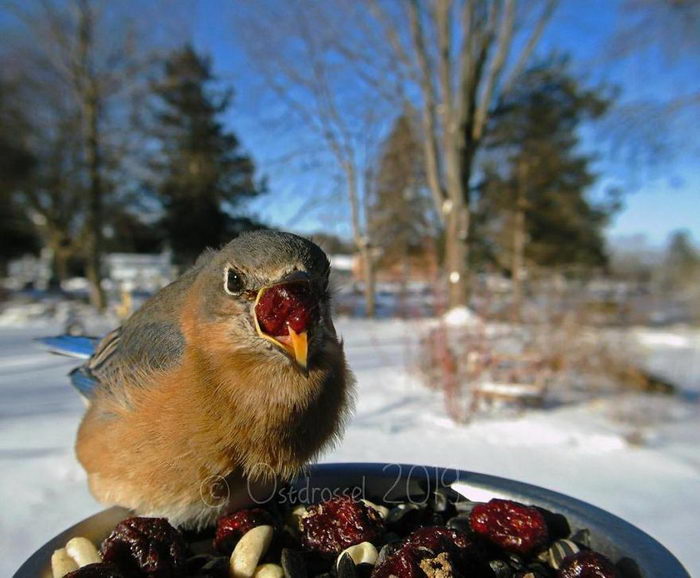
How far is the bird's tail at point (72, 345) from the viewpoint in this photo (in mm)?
2453

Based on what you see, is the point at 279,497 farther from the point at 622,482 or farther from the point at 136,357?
the point at 622,482

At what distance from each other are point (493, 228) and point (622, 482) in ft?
62.1

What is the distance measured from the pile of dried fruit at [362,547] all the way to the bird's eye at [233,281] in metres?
0.63

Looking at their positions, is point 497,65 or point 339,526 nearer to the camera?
point 339,526

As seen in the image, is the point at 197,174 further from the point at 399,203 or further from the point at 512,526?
the point at 512,526

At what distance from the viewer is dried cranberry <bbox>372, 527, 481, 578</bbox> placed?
102cm

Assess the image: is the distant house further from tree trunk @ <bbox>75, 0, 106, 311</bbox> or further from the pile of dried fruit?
the pile of dried fruit

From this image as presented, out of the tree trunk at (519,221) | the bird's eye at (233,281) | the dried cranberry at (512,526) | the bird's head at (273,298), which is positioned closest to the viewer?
the dried cranberry at (512,526)

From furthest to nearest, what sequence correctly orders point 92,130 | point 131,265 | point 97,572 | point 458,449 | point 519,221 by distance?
1. point 131,265
2. point 519,221
3. point 92,130
4. point 458,449
5. point 97,572

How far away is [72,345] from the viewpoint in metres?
2.57

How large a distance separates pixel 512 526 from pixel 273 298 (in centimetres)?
85

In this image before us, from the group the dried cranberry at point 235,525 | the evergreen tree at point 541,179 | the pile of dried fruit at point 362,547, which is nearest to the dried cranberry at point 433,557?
the pile of dried fruit at point 362,547

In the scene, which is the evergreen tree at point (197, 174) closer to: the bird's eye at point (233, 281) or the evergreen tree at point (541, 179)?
the evergreen tree at point (541, 179)

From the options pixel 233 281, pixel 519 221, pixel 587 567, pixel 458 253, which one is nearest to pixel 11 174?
pixel 458 253
